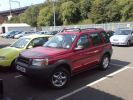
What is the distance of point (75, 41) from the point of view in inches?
289

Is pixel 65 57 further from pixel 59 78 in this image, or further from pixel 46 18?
pixel 46 18

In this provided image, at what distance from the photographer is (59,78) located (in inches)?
263

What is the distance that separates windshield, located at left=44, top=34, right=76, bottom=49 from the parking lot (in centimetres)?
130

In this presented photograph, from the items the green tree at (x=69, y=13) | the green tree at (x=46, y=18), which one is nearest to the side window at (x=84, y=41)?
the green tree at (x=69, y=13)

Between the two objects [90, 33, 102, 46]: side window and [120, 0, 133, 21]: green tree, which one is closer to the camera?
[90, 33, 102, 46]: side window

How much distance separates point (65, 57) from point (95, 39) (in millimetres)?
2106

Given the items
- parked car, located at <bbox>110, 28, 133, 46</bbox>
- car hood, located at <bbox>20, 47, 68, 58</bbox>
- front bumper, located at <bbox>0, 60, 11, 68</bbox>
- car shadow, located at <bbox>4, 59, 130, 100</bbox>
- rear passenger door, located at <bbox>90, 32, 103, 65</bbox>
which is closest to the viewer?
car shadow, located at <bbox>4, 59, 130, 100</bbox>

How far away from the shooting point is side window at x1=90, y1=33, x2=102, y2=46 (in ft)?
27.0

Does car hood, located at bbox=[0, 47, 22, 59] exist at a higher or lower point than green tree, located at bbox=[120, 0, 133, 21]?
lower

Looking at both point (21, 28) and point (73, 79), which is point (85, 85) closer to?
point (73, 79)

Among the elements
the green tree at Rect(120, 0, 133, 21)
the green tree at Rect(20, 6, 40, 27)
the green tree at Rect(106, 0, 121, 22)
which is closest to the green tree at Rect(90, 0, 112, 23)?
the green tree at Rect(106, 0, 121, 22)

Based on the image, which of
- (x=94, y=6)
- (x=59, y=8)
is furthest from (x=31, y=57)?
(x=59, y=8)

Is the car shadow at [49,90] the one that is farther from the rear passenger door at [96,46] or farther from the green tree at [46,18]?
the green tree at [46,18]

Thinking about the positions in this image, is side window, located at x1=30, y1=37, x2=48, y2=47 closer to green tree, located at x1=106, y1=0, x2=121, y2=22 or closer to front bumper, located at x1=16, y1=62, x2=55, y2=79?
front bumper, located at x1=16, y1=62, x2=55, y2=79
